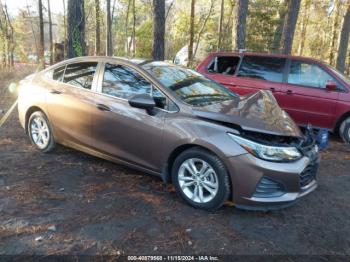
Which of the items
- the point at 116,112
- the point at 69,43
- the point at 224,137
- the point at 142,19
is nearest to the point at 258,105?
the point at 224,137

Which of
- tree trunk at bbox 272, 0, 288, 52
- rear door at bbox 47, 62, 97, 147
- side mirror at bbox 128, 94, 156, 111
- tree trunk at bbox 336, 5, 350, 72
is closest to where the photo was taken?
side mirror at bbox 128, 94, 156, 111

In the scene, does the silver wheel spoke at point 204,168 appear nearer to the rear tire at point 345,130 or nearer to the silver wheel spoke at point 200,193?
the silver wheel spoke at point 200,193

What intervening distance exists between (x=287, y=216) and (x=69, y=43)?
7.60 m

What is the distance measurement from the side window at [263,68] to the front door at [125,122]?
13.5ft

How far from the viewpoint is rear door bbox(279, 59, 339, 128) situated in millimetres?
7195

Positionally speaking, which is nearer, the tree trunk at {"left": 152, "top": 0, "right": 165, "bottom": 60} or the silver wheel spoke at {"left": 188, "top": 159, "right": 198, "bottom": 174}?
the silver wheel spoke at {"left": 188, "top": 159, "right": 198, "bottom": 174}

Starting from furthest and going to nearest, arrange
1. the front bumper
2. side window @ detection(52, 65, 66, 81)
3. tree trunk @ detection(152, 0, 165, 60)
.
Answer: tree trunk @ detection(152, 0, 165, 60) → side window @ detection(52, 65, 66, 81) → the front bumper

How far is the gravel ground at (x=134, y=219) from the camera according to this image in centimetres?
329

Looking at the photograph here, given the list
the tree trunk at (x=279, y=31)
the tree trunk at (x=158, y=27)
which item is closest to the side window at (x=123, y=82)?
the tree trunk at (x=158, y=27)

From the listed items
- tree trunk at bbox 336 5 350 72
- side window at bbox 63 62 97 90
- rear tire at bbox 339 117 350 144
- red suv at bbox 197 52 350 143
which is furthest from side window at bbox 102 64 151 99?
tree trunk at bbox 336 5 350 72

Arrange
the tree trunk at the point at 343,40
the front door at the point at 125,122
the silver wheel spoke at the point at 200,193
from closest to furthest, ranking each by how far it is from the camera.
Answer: the silver wheel spoke at the point at 200,193 < the front door at the point at 125,122 < the tree trunk at the point at 343,40

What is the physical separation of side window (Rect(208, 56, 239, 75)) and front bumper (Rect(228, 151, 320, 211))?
4.77 metres

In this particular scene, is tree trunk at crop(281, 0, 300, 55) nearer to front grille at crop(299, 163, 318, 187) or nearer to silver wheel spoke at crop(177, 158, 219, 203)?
front grille at crop(299, 163, 318, 187)

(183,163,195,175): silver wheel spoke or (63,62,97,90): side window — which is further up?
(63,62,97,90): side window
